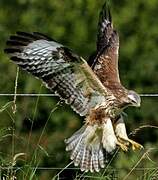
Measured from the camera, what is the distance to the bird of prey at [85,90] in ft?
17.6

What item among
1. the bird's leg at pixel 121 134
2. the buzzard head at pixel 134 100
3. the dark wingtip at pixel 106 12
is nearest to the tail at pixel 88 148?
the bird's leg at pixel 121 134

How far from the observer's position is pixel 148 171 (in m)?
4.95

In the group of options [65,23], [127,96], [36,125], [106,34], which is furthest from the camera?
[65,23]

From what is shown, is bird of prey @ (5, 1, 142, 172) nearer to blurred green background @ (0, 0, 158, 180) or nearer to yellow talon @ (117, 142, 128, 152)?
yellow talon @ (117, 142, 128, 152)

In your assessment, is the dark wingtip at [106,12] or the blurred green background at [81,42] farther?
the blurred green background at [81,42]

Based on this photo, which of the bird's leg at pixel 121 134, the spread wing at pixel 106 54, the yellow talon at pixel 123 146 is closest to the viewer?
the yellow talon at pixel 123 146

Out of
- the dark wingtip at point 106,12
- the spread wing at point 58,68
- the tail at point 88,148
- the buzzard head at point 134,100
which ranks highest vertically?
the dark wingtip at point 106,12

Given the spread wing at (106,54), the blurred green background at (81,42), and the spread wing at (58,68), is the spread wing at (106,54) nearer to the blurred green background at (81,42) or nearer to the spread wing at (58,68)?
the spread wing at (58,68)

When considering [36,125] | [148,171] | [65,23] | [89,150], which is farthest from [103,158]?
[65,23]

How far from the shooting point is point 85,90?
18.5 ft

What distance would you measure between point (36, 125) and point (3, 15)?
4.88 feet

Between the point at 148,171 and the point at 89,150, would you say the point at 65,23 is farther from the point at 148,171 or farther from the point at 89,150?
the point at 148,171

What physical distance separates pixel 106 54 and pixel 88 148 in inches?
26.9

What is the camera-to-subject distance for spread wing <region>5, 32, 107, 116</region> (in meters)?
5.31
